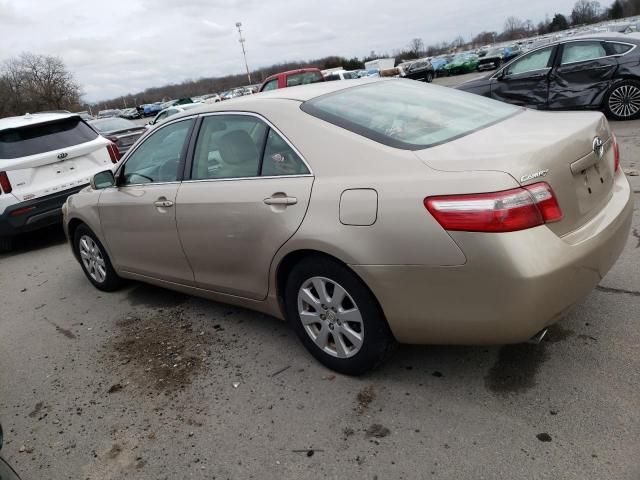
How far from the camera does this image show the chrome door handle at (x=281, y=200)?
2.90 m

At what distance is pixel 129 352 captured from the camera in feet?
12.5

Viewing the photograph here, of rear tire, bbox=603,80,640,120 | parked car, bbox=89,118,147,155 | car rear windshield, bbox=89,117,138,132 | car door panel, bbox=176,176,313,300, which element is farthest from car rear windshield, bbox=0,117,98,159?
rear tire, bbox=603,80,640,120

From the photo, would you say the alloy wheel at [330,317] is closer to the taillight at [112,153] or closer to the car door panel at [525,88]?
the taillight at [112,153]

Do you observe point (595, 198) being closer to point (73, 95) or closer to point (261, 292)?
point (261, 292)

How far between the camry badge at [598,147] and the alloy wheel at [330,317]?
1490 millimetres

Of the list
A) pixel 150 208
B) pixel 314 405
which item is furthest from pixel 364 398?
pixel 150 208

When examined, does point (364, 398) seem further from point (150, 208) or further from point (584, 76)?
point (584, 76)

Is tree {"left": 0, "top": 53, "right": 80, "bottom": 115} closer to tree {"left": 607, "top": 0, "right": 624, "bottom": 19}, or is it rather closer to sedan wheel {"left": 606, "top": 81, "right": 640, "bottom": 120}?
sedan wheel {"left": 606, "top": 81, "right": 640, "bottom": 120}

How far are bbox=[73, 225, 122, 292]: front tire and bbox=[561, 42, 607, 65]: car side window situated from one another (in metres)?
8.56

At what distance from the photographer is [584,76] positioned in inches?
366

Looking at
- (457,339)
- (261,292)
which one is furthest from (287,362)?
(457,339)

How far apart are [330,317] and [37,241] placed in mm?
6573

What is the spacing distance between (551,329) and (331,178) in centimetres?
167

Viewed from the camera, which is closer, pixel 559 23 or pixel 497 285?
pixel 497 285
